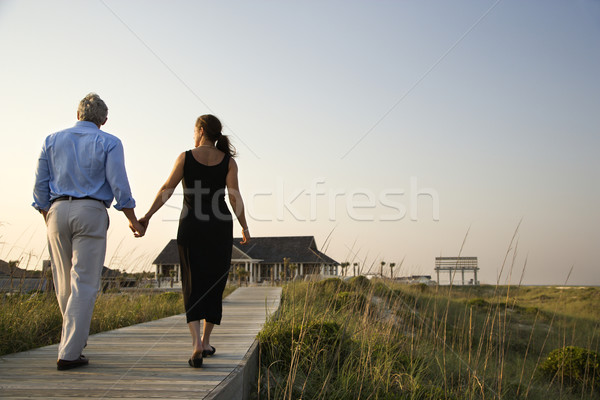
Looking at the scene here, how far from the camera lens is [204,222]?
12.0ft

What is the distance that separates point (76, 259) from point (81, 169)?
64 centimetres

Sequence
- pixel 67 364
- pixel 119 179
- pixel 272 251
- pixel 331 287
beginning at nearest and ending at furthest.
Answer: pixel 67 364 < pixel 119 179 < pixel 331 287 < pixel 272 251

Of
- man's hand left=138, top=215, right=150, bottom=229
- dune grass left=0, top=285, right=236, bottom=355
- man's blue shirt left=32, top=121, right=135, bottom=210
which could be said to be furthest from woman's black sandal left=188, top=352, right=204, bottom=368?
dune grass left=0, top=285, right=236, bottom=355

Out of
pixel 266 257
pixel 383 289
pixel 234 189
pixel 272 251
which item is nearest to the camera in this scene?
pixel 234 189

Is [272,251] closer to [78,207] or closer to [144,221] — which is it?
[144,221]

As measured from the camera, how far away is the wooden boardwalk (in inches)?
105

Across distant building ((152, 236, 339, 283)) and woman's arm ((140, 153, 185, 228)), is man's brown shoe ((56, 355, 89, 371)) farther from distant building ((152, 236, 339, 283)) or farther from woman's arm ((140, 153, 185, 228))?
distant building ((152, 236, 339, 283))

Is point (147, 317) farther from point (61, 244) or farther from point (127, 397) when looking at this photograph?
point (127, 397)

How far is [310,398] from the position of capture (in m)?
3.92

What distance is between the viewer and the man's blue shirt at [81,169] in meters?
3.41

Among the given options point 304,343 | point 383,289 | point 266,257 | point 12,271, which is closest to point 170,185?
point 304,343

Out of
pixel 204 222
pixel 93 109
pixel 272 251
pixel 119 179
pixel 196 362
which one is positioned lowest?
pixel 196 362

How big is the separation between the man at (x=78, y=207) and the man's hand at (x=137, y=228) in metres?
0.12

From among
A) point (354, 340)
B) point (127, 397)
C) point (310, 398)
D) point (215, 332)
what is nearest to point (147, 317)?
point (215, 332)
